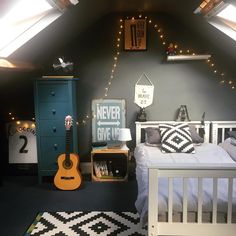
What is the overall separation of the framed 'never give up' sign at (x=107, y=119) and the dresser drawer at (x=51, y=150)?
0.55 meters

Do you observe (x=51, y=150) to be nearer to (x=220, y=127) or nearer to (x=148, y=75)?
(x=148, y=75)

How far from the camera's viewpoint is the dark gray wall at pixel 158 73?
3641 mm

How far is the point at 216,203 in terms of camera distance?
5.93ft

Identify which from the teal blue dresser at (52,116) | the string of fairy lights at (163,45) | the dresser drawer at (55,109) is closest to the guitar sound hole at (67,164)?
A: the teal blue dresser at (52,116)

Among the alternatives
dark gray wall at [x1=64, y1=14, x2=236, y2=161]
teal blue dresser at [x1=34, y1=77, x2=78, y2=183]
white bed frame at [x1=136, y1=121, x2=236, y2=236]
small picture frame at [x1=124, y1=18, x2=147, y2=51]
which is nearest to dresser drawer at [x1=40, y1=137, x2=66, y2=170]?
teal blue dresser at [x1=34, y1=77, x2=78, y2=183]

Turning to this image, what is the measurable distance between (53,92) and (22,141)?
0.91m

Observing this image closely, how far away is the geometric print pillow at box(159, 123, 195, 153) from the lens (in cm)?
308

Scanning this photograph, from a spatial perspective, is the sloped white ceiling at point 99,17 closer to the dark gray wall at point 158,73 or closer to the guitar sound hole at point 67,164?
the dark gray wall at point 158,73

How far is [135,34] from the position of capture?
3.62 meters

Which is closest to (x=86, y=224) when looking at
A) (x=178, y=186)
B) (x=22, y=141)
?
(x=178, y=186)

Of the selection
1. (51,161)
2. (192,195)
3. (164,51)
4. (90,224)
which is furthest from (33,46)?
(192,195)

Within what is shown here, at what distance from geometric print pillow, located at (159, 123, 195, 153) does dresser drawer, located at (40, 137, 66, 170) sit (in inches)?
48.6

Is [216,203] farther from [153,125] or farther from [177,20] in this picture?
[177,20]

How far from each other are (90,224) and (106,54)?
85.8 inches
